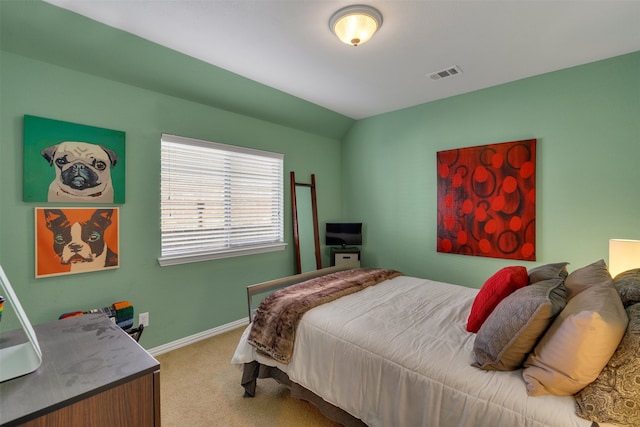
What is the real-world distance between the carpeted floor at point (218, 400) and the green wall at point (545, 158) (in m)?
2.35

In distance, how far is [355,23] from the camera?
1.94 meters

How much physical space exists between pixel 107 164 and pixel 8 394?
199cm

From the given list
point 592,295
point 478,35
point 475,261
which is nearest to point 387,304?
point 592,295

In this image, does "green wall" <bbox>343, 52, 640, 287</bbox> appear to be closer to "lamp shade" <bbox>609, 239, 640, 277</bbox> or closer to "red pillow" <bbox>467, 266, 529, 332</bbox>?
"lamp shade" <bbox>609, 239, 640, 277</bbox>

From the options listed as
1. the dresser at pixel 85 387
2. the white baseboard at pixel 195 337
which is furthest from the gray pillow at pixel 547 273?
the white baseboard at pixel 195 337

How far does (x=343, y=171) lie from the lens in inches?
180

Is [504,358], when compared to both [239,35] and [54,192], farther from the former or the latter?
[54,192]

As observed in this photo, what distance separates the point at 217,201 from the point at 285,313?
174cm

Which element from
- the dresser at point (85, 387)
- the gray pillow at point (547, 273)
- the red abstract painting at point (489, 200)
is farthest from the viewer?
the red abstract painting at point (489, 200)

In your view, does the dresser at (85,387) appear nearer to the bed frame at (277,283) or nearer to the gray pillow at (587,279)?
the bed frame at (277,283)

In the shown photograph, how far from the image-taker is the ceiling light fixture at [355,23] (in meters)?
1.88

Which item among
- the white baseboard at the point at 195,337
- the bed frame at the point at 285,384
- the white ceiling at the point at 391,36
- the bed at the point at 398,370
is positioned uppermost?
the white ceiling at the point at 391,36

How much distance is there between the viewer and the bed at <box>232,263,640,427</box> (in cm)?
113

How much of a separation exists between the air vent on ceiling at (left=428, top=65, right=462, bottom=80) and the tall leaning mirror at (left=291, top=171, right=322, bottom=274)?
6.31ft
